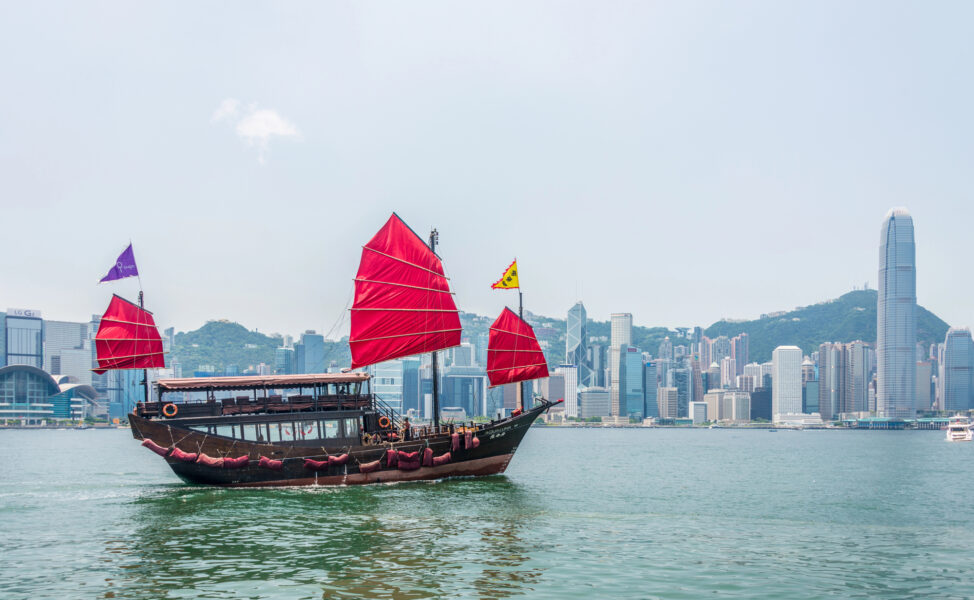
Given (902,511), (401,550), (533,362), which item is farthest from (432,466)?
(902,511)

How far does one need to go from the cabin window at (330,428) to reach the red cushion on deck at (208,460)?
4.09 metres

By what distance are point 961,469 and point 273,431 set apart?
43.8 meters

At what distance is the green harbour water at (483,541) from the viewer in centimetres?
1666

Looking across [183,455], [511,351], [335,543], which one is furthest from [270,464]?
[511,351]

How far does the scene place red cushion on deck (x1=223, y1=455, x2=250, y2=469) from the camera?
32.3m

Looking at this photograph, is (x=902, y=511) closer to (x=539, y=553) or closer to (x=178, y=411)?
(x=539, y=553)

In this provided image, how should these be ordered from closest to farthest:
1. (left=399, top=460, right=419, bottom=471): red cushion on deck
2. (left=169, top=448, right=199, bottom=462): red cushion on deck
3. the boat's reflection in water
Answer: the boat's reflection in water → (left=169, top=448, right=199, bottom=462): red cushion on deck → (left=399, top=460, right=419, bottom=471): red cushion on deck

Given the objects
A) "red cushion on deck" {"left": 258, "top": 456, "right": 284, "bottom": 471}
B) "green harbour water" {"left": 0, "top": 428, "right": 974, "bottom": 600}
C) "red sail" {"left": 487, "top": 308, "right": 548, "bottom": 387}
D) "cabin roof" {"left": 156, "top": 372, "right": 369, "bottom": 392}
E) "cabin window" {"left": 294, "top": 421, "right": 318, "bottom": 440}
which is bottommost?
"green harbour water" {"left": 0, "top": 428, "right": 974, "bottom": 600}

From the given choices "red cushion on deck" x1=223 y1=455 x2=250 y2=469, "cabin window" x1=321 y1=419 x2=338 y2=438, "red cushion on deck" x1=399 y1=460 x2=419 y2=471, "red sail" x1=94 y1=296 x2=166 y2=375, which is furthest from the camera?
"red sail" x1=94 y1=296 x2=166 y2=375

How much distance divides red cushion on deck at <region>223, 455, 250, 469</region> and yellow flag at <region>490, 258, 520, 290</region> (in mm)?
13959

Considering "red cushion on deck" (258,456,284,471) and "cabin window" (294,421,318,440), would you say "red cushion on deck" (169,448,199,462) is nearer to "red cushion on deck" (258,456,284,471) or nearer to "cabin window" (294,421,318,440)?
"red cushion on deck" (258,456,284,471)

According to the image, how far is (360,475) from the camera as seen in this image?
33.4 m

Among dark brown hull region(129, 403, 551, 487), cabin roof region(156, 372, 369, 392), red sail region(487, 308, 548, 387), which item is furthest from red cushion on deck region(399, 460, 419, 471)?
red sail region(487, 308, 548, 387)

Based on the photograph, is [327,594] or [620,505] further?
[620,505]
